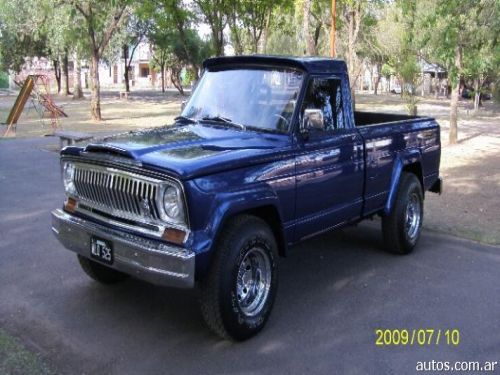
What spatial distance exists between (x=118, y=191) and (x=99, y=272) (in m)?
1.26

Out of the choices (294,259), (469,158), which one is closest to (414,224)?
(294,259)

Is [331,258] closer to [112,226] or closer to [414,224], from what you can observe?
[414,224]

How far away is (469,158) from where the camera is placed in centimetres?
1319

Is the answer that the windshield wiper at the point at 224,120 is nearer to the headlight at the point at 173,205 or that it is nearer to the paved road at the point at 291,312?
the headlight at the point at 173,205

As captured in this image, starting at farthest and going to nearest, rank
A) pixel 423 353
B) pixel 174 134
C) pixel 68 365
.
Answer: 1. pixel 174 134
2. pixel 423 353
3. pixel 68 365

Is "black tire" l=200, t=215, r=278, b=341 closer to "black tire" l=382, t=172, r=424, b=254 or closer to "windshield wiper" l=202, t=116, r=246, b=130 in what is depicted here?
"windshield wiper" l=202, t=116, r=246, b=130

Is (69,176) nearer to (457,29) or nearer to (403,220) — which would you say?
(403,220)

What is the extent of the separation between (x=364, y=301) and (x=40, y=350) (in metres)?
2.60

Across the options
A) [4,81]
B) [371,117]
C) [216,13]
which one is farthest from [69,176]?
[4,81]

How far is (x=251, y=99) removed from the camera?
16.4 ft

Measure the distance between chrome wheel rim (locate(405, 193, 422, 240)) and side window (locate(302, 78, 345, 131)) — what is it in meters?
1.59

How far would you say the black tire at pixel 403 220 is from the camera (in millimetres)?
6082

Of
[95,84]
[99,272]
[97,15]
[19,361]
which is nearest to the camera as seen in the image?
[19,361]

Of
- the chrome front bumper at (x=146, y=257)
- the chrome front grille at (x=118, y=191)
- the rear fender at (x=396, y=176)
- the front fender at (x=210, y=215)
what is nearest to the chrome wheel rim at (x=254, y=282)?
the front fender at (x=210, y=215)
